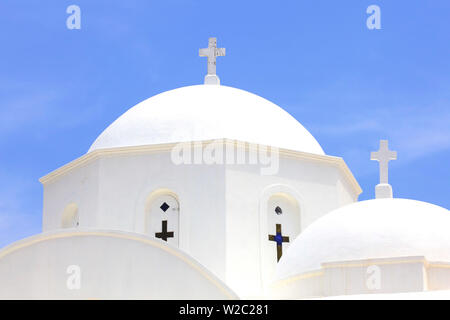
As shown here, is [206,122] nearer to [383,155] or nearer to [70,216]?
[70,216]

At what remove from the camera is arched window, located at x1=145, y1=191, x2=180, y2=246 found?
56.3ft

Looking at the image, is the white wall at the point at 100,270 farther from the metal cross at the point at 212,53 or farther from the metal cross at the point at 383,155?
the metal cross at the point at 212,53

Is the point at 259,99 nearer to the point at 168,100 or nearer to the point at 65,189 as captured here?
the point at 168,100

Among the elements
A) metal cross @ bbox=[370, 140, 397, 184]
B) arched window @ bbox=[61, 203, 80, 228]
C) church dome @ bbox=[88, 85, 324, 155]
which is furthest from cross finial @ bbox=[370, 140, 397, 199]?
arched window @ bbox=[61, 203, 80, 228]

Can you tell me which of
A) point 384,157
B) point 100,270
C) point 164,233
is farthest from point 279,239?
point 100,270

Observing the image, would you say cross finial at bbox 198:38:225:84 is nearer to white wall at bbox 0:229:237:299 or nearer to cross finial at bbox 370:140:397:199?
cross finial at bbox 370:140:397:199

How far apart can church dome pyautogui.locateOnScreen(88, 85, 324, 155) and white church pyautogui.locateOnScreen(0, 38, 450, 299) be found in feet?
0.10

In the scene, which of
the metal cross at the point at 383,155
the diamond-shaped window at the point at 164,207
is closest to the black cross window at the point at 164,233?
the diamond-shaped window at the point at 164,207

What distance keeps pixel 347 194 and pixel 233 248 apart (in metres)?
3.08

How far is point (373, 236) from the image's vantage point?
575 inches

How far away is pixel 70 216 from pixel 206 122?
3.05 meters

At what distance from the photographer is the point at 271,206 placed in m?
17.5

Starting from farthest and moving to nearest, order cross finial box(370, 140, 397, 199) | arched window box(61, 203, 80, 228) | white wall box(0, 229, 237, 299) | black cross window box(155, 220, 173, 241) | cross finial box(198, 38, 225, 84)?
cross finial box(198, 38, 225, 84) → arched window box(61, 203, 80, 228) → cross finial box(370, 140, 397, 199) → black cross window box(155, 220, 173, 241) → white wall box(0, 229, 237, 299)
